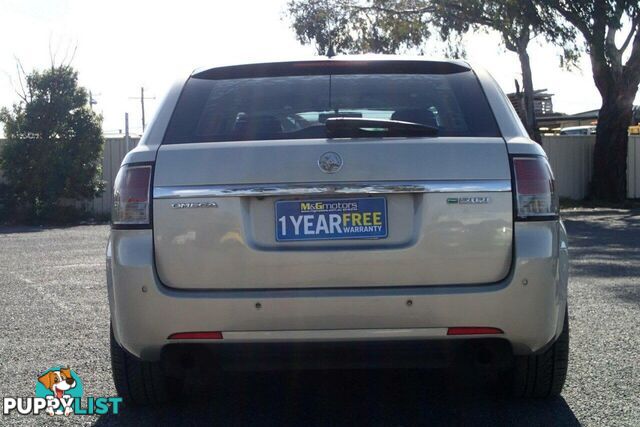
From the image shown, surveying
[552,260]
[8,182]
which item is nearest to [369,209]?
[552,260]

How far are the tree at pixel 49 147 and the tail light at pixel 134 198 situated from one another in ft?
54.0

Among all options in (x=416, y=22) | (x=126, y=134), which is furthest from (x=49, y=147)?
(x=416, y=22)

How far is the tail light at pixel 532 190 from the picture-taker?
398 cm

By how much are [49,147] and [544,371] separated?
1724cm

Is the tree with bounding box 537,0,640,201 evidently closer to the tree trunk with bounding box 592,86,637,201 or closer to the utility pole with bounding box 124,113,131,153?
the tree trunk with bounding box 592,86,637,201

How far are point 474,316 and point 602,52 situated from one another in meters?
20.9

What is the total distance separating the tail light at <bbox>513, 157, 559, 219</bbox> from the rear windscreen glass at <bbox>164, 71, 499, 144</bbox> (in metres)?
0.30

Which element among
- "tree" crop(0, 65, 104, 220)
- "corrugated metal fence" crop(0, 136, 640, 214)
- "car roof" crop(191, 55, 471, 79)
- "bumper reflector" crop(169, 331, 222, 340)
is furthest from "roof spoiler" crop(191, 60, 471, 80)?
"corrugated metal fence" crop(0, 136, 640, 214)

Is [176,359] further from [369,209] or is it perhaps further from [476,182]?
[476,182]

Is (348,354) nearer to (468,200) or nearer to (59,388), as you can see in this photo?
(468,200)

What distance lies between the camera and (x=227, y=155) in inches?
157

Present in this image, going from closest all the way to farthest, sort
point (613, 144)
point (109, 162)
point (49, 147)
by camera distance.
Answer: point (49, 147) < point (109, 162) < point (613, 144)

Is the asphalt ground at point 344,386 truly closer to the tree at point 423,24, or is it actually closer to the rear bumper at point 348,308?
the rear bumper at point 348,308

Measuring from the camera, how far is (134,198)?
4039 millimetres
